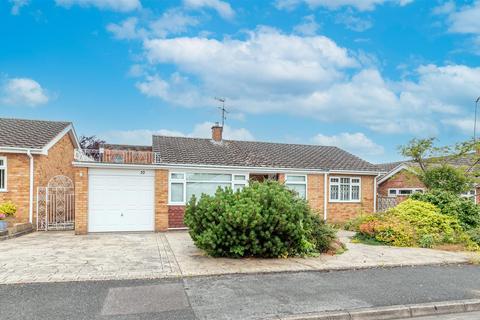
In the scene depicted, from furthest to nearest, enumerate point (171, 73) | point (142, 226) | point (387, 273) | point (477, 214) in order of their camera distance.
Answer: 1. point (171, 73)
2. point (142, 226)
3. point (477, 214)
4. point (387, 273)

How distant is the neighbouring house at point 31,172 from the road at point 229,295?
8.46 m

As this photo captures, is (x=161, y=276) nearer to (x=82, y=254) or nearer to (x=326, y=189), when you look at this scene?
(x=82, y=254)

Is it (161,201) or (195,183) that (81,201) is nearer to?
(161,201)

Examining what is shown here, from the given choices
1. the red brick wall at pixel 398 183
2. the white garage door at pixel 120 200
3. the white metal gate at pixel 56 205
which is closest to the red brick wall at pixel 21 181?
the white metal gate at pixel 56 205

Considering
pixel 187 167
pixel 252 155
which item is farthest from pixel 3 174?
pixel 252 155

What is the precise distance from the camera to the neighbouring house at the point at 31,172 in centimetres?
1330

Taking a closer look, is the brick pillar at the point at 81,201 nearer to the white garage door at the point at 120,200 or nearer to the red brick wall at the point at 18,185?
the white garage door at the point at 120,200

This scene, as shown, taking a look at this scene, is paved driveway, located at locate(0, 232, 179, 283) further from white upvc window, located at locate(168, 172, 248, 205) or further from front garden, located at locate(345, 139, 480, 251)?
front garden, located at locate(345, 139, 480, 251)

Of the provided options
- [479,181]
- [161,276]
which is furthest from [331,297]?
[479,181]

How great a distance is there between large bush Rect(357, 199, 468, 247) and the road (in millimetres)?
3629

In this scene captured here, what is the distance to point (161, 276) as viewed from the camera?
6.78 m

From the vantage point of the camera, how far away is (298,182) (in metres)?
16.3

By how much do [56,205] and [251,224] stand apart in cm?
1005

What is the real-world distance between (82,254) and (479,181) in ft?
51.4
